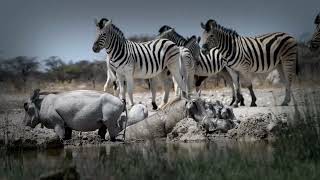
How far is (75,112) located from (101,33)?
527 cm

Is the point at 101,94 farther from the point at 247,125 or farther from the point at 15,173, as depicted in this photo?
the point at 15,173

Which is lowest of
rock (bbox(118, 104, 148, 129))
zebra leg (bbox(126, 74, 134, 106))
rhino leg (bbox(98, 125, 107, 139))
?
rhino leg (bbox(98, 125, 107, 139))

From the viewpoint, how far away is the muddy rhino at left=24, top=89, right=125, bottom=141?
12109 millimetres

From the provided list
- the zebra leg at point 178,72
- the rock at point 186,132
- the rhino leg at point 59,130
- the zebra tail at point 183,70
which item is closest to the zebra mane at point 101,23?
the zebra leg at point 178,72

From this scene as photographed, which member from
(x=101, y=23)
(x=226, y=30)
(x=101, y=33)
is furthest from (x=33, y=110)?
(x=226, y=30)

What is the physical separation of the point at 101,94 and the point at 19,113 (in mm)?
4068

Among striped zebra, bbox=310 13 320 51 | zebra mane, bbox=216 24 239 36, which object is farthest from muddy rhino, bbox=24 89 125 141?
zebra mane, bbox=216 24 239 36

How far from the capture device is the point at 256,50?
1808cm

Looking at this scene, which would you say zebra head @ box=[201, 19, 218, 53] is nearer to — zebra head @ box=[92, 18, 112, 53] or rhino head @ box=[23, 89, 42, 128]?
zebra head @ box=[92, 18, 112, 53]

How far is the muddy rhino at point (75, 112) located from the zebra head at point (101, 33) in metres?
4.73

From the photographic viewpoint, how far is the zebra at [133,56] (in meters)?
17.1

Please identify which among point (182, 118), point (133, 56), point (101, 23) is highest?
point (101, 23)

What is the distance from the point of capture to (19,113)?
15.7m

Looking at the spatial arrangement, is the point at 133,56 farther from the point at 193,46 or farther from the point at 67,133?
the point at 67,133
